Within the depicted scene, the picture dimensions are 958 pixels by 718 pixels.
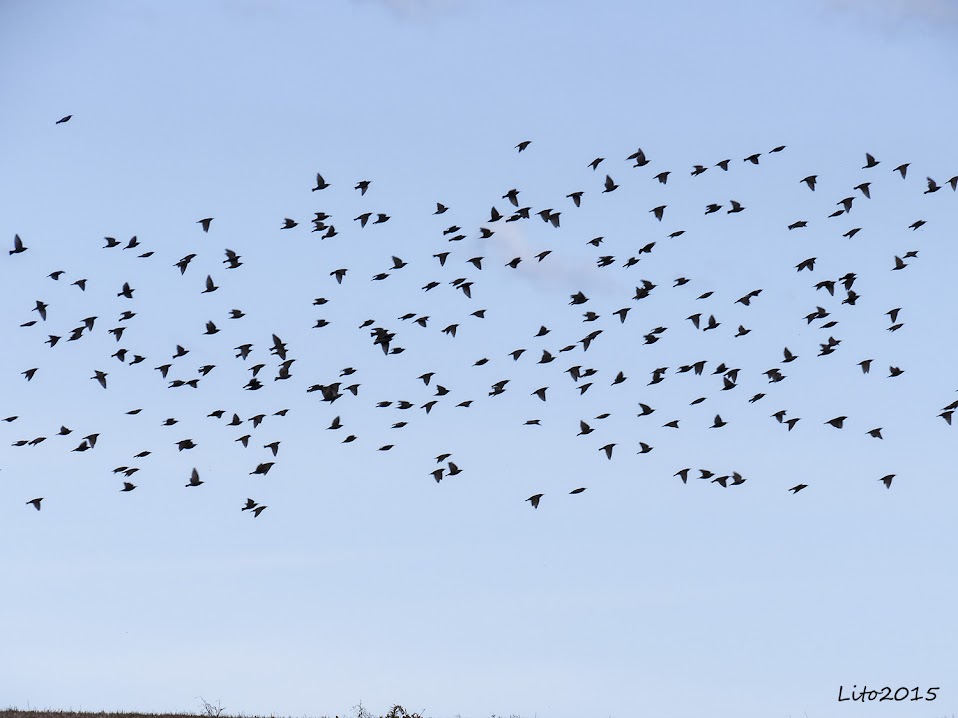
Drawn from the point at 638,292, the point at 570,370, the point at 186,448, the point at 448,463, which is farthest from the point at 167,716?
the point at 638,292

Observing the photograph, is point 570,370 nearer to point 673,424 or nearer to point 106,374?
point 673,424

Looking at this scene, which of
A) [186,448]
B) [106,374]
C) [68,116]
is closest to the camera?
[68,116]

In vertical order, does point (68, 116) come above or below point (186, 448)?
above

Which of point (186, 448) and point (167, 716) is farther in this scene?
point (186, 448)

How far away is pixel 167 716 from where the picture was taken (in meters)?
39.7

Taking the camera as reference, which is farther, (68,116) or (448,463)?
(448,463)

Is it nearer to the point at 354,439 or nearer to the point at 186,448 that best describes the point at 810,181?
the point at 354,439

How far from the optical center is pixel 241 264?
147 ft

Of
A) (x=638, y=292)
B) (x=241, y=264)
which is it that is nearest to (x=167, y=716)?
(x=241, y=264)

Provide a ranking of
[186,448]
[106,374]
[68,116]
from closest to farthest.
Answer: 1. [68,116]
2. [186,448]
3. [106,374]

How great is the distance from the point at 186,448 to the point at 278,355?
14.2 ft

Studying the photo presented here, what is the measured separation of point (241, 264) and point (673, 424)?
15.5m

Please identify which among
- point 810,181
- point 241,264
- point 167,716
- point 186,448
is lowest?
point 167,716

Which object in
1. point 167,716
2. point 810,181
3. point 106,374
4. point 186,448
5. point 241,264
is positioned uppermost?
point 810,181
